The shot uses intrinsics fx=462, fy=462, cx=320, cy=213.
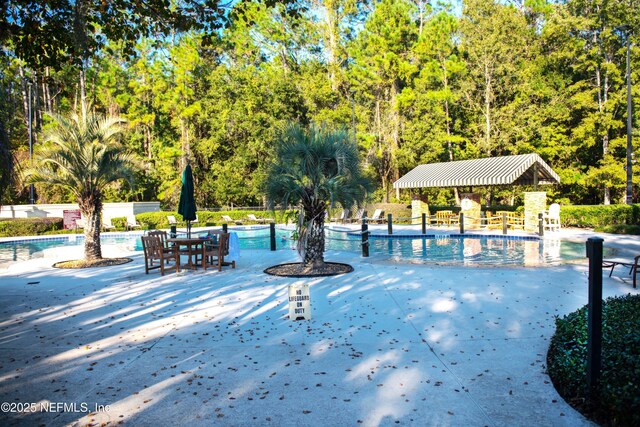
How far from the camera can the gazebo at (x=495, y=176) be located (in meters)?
20.5

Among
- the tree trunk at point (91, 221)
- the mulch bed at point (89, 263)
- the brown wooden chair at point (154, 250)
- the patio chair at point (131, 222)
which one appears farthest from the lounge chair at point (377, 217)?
the brown wooden chair at point (154, 250)

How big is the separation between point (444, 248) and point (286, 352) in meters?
11.5

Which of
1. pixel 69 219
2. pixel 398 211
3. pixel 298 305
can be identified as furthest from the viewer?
pixel 398 211

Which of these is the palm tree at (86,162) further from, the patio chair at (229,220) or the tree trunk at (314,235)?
the patio chair at (229,220)

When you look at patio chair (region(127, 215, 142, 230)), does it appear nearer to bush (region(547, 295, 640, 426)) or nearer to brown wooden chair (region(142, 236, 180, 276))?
brown wooden chair (region(142, 236, 180, 276))

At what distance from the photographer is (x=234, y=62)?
40.7 m

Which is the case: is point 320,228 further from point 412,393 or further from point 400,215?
point 400,215

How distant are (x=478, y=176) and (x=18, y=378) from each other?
2089cm

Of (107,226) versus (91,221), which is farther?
(107,226)

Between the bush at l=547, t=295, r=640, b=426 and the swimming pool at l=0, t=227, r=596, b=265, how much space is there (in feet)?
23.1

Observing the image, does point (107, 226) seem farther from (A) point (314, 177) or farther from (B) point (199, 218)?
(A) point (314, 177)

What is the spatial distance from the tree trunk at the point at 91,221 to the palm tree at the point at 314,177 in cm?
545

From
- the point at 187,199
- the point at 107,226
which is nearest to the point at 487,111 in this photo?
the point at 187,199

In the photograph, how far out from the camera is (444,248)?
15.7 metres
